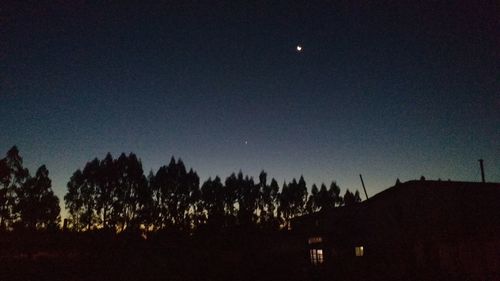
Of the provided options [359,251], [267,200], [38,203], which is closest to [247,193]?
[267,200]

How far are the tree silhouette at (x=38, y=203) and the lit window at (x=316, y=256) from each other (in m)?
41.2

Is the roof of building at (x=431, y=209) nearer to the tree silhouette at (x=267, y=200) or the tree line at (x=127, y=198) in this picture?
the tree line at (x=127, y=198)

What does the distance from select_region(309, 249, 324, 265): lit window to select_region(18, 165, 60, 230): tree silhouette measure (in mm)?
41191

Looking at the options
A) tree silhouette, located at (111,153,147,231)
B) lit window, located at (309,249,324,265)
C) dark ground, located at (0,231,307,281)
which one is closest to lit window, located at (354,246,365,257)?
lit window, located at (309,249,324,265)

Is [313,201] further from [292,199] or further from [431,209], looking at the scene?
[431,209]

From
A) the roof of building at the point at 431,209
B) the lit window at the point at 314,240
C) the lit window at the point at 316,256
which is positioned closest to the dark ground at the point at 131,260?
the lit window at the point at 316,256

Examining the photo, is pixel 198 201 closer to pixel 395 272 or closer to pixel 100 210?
pixel 100 210

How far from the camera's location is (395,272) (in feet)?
87.5

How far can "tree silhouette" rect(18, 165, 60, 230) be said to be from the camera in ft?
174

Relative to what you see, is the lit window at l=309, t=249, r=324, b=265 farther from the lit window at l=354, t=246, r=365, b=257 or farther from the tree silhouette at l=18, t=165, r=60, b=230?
the tree silhouette at l=18, t=165, r=60, b=230

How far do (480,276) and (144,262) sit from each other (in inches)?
1075

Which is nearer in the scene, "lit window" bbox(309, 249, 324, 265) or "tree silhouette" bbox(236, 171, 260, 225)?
"lit window" bbox(309, 249, 324, 265)

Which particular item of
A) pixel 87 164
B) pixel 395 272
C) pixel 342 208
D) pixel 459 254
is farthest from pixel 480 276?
pixel 87 164

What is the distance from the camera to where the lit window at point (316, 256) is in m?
35.2
